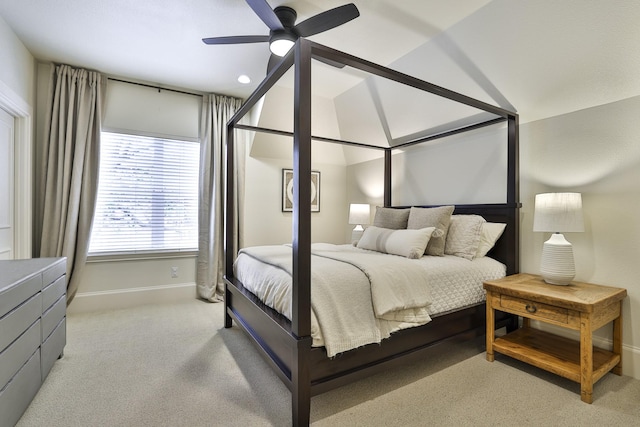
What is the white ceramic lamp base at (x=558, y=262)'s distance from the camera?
214 centimetres

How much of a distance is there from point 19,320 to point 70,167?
7.72 ft

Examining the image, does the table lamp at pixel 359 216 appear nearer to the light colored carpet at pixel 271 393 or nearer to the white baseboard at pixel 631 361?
the light colored carpet at pixel 271 393

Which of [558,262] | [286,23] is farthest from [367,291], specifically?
[286,23]

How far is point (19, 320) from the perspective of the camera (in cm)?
158

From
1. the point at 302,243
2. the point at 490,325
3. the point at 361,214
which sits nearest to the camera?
the point at 302,243

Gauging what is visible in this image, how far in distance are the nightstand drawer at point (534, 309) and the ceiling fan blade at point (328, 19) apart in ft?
7.34

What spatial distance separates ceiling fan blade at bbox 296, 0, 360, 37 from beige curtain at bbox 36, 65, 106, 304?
2.70 metres

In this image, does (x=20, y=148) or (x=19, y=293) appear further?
(x=20, y=148)

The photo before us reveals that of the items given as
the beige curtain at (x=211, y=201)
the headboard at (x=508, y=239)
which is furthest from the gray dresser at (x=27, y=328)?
the headboard at (x=508, y=239)

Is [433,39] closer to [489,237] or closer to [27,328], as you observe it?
[489,237]

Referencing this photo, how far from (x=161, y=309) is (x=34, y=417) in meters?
1.93

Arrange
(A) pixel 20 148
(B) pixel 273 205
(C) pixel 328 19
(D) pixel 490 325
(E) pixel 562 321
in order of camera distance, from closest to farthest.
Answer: (E) pixel 562 321 → (C) pixel 328 19 → (D) pixel 490 325 → (A) pixel 20 148 → (B) pixel 273 205

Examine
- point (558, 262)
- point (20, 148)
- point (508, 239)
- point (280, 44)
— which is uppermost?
point (280, 44)

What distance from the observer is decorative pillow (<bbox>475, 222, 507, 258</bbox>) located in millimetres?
2705
